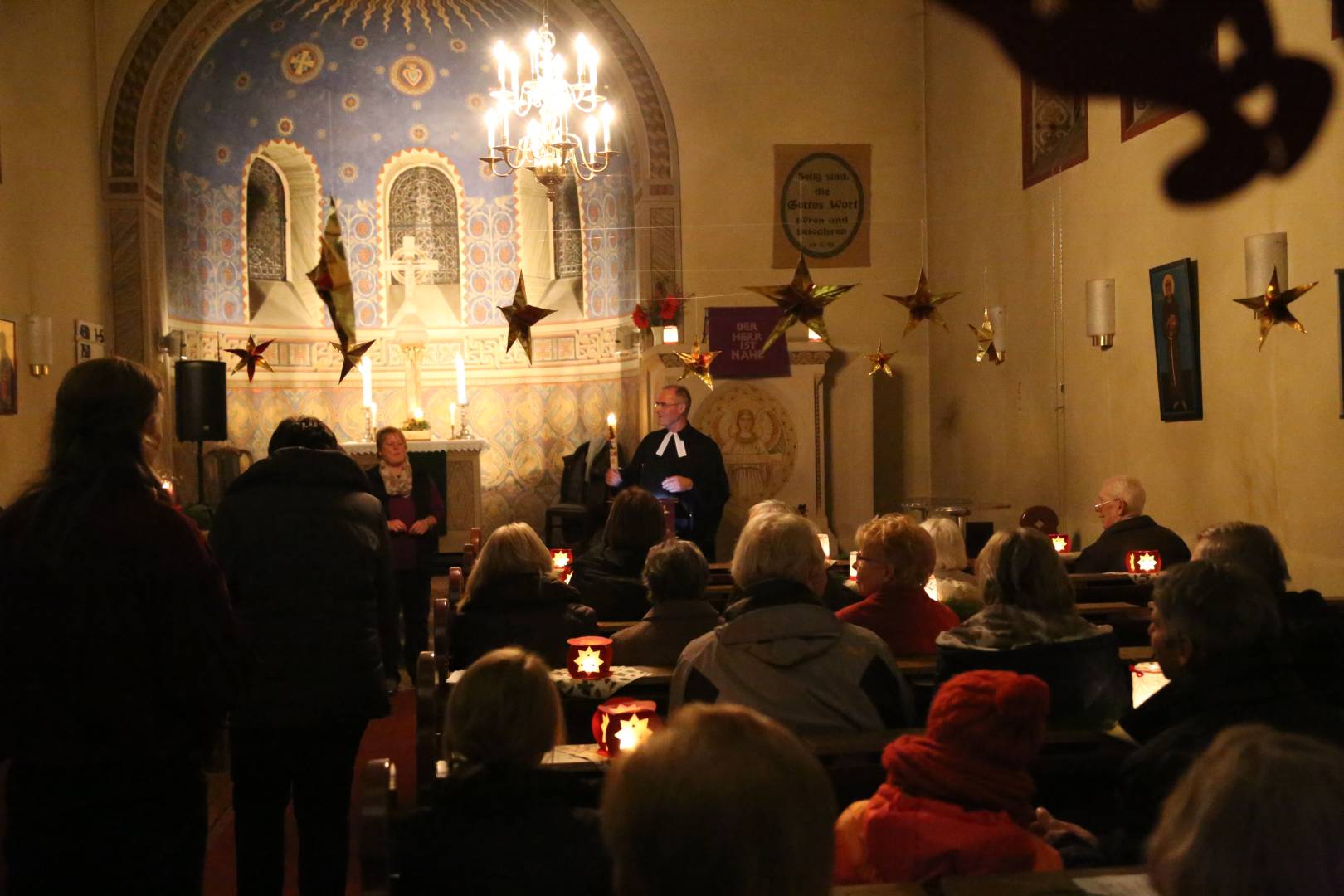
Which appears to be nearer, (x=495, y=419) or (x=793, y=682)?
(x=793, y=682)

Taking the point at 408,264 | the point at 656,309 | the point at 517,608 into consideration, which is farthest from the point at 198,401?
the point at 517,608

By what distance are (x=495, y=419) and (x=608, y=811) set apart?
38.1 feet

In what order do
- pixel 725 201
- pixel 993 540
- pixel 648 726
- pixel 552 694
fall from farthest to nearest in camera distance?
1. pixel 725 201
2. pixel 993 540
3. pixel 648 726
4. pixel 552 694

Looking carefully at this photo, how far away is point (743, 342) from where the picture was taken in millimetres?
10000

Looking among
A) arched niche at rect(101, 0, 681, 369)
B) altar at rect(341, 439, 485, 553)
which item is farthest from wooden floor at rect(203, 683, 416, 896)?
arched niche at rect(101, 0, 681, 369)

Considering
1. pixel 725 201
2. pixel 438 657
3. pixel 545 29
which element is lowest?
pixel 438 657

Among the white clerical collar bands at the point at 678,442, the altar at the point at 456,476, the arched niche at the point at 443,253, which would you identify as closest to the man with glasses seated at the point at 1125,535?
the white clerical collar bands at the point at 678,442

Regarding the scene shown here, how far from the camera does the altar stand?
11.0 m

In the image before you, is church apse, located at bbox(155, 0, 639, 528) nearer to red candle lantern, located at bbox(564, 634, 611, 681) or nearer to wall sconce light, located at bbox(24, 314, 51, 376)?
wall sconce light, located at bbox(24, 314, 51, 376)

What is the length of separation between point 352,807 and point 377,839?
3.32m

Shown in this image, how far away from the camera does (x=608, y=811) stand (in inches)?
50.3

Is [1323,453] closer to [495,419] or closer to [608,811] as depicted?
[608,811]

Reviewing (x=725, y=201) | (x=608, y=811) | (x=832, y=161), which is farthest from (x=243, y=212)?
(x=608, y=811)

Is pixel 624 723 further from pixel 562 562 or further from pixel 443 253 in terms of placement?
pixel 443 253
